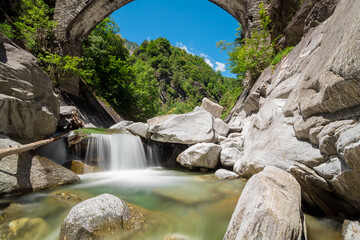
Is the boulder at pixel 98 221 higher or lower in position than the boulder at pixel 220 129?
lower

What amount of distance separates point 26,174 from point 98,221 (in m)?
2.37

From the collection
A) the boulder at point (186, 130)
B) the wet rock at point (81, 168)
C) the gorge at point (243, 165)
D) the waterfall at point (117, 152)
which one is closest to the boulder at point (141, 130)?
the waterfall at point (117, 152)

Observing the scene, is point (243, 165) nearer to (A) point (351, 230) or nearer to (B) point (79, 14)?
(A) point (351, 230)

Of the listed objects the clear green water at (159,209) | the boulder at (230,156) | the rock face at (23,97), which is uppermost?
the rock face at (23,97)

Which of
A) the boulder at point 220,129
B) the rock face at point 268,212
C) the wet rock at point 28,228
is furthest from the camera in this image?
the boulder at point 220,129

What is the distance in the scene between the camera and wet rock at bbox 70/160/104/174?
503 centimetres

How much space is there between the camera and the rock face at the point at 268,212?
1.52 meters

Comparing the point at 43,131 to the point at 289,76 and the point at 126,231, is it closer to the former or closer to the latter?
the point at 126,231

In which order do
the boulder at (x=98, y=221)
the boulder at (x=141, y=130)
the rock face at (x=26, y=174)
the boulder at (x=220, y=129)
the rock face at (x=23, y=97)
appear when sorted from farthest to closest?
the boulder at (x=141, y=130), the boulder at (x=220, y=129), the rock face at (x=23, y=97), the rock face at (x=26, y=174), the boulder at (x=98, y=221)

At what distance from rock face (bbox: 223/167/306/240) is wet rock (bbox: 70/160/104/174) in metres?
4.65

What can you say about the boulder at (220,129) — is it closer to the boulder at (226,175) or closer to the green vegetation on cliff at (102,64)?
the boulder at (226,175)

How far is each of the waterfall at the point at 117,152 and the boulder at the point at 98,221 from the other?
3.98 metres

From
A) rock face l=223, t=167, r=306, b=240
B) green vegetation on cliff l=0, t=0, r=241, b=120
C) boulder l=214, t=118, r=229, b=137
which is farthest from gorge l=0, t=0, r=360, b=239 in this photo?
green vegetation on cliff l=0, t=0, r=241, b=120

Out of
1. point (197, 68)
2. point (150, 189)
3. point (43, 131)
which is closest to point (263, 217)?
point (150, 189)
